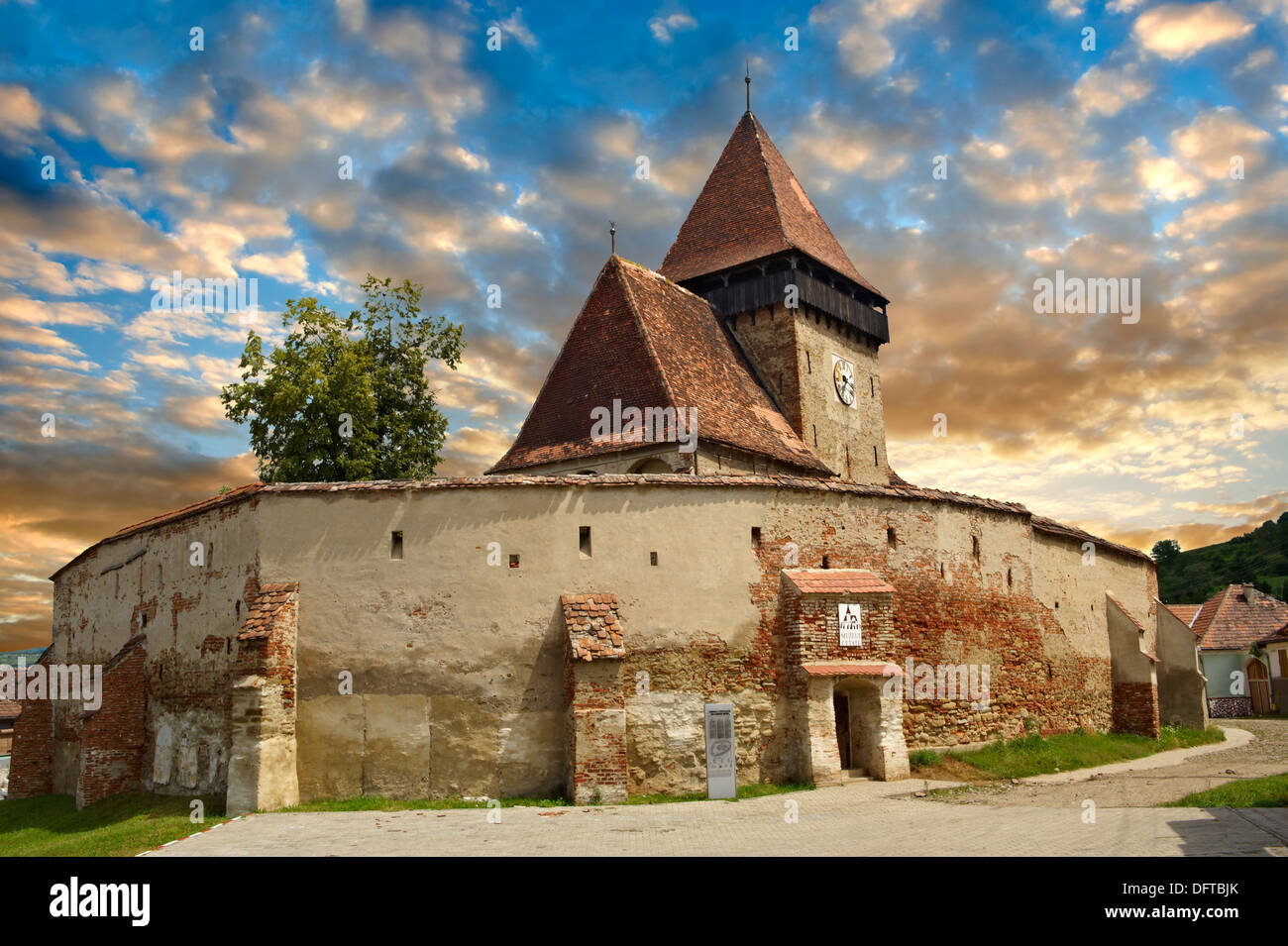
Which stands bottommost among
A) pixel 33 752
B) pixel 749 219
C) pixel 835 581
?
pixel 33 752

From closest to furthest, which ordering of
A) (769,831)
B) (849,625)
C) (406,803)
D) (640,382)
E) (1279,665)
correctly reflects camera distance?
(769,831) → (406,803) → (849,625) → (640,382) → (1279,665)

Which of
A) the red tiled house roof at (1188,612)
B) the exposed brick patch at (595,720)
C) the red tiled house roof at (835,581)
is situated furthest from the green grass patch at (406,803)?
the red tiled house roof at (1188,612)

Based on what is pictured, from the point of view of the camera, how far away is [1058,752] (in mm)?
21312

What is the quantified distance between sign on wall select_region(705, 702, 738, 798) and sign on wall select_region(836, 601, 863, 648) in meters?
2.56

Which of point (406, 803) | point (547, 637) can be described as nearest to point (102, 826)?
point (406, 803)

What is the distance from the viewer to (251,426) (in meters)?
28.4

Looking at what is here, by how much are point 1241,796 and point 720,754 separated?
768cm

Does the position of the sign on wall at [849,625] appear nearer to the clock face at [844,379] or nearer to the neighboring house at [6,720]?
the clock face at [844,379]

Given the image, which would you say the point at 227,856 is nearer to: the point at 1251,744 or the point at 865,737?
the point at 865,737

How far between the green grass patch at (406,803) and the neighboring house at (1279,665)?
39830 millimetres

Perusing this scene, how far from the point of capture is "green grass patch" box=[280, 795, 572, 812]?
15.5 m

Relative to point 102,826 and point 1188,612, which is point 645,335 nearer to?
point 102,826

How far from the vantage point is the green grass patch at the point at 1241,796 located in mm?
13674
